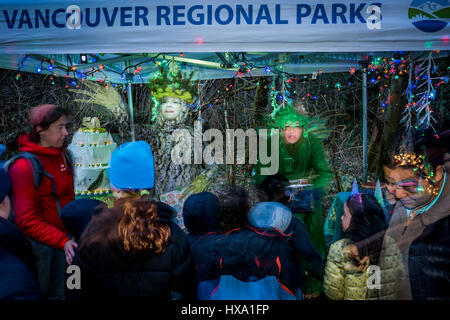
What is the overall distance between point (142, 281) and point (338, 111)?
7961 mm

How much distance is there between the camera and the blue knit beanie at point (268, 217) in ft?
5.93

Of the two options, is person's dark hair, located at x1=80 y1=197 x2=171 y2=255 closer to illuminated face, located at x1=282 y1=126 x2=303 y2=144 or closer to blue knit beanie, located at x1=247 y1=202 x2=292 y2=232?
blue knit beanie, located at x1=247 y1=202 x2=292 y2=232

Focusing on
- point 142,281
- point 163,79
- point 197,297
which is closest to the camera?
point 142,281

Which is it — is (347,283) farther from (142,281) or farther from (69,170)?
(69,170)

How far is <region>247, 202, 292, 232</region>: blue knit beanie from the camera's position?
181cm

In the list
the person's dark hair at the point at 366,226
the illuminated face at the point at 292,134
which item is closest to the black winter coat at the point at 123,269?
the person's dark hair at the point at 366,226

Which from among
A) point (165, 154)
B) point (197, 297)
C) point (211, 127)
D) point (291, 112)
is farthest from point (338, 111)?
point (197, 297)

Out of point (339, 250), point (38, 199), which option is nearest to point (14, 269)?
point (38, 199)

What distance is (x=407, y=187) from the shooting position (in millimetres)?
1942

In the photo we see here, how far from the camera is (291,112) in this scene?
3654 millimetres

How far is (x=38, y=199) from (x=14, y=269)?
0.86 m

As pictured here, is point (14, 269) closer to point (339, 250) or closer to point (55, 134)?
point (55, 134)

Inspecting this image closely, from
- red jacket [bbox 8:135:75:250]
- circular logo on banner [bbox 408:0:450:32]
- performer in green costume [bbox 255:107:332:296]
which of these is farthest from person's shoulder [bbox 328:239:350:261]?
red jacket [bbox 8:135:75:250]

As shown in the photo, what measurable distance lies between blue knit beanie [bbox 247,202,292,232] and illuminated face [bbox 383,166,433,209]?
0.72 meters
